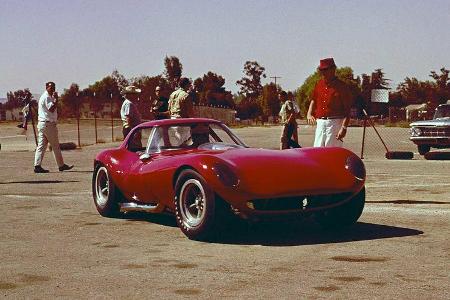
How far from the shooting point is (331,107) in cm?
1050

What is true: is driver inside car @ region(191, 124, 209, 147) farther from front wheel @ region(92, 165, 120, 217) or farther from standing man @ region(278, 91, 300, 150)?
standing man @ region(278, 91, 300, 150)

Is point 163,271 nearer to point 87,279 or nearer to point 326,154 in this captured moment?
point 87,279

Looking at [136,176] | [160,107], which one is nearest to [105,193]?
[136,176]

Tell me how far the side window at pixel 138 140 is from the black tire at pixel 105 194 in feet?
1.30

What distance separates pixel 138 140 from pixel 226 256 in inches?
135

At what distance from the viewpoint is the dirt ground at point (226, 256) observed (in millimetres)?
5266

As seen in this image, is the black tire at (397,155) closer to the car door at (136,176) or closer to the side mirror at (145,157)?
the car door at (136,176)

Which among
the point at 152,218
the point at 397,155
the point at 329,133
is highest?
the point at 329,133

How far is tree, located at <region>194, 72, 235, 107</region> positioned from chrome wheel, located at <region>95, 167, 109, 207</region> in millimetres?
133219

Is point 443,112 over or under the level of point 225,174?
over

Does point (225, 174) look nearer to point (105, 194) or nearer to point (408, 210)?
point (105, 194)

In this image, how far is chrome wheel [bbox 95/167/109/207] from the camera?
31.1ft

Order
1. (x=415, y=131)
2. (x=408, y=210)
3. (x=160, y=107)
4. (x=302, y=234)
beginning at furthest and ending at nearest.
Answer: (x=415, y=131)
(x=160, y=107)
(x=408, y=210)
(x=302, y=234)

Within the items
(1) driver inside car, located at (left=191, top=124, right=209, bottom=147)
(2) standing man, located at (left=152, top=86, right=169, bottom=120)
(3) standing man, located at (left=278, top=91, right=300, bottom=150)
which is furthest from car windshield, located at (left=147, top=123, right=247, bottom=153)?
(3) standing man, located at (left=278, top=91, right=300, bottom=150)
